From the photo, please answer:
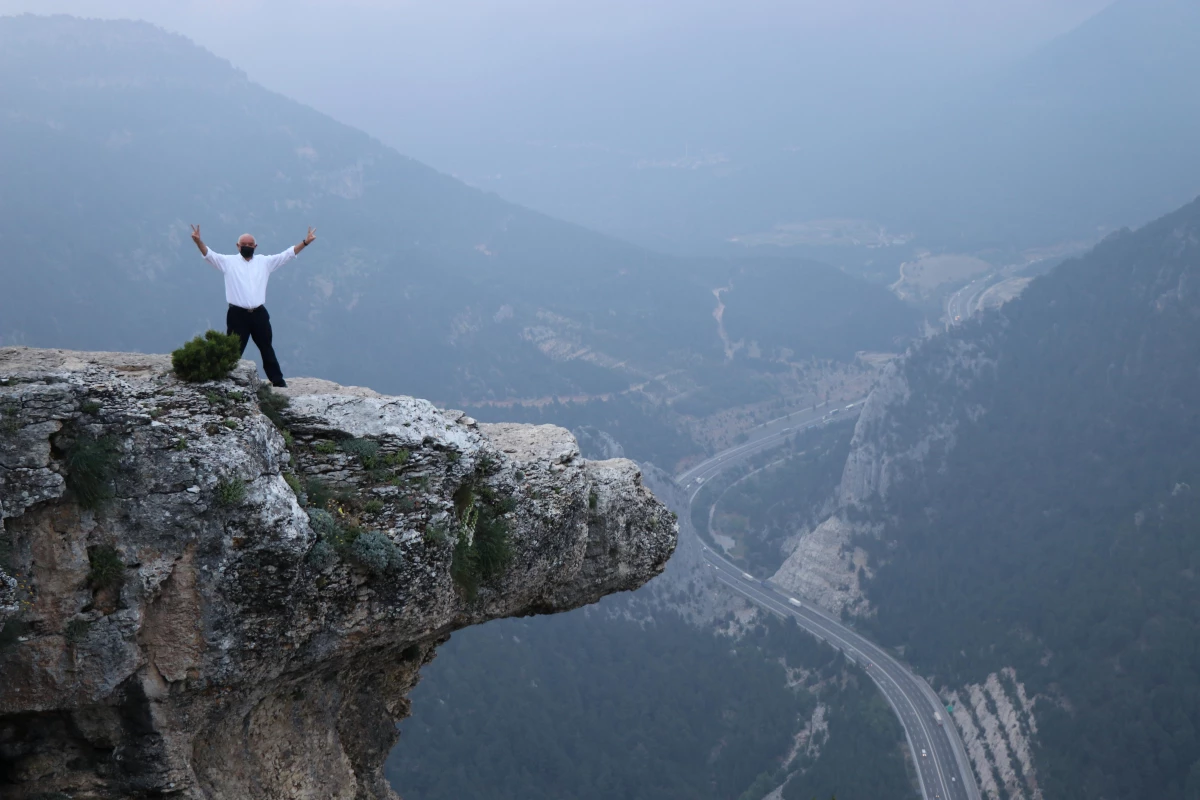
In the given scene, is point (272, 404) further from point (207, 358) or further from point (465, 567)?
point (465, 567)

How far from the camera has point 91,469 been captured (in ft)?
43.8

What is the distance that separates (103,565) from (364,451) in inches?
192

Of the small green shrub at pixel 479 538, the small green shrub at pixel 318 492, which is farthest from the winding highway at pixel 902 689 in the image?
the small green shrub at pixel 318 492

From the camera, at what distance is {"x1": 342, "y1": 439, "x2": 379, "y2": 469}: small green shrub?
55.3 feet

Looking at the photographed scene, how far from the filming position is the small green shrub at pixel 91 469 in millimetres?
13305

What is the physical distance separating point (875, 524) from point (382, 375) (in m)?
113

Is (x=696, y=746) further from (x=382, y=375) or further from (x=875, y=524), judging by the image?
(x=382, y=375)

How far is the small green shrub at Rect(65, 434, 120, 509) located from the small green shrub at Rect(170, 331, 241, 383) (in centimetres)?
180

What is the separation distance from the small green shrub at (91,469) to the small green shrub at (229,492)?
62.4 inches

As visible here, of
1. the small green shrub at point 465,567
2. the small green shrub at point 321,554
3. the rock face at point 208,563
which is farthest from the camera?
the small green shrub at point 465,567

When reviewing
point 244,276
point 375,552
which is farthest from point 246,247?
point 375,552

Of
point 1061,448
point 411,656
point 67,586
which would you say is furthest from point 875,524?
point 67,586

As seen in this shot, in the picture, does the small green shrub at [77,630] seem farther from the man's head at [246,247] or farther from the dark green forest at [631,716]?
the dark green forest at [631,716]

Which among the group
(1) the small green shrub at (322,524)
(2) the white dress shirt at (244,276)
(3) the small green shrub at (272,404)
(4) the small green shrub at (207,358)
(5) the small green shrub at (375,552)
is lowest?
(5) the small green shrub at (375,552)
